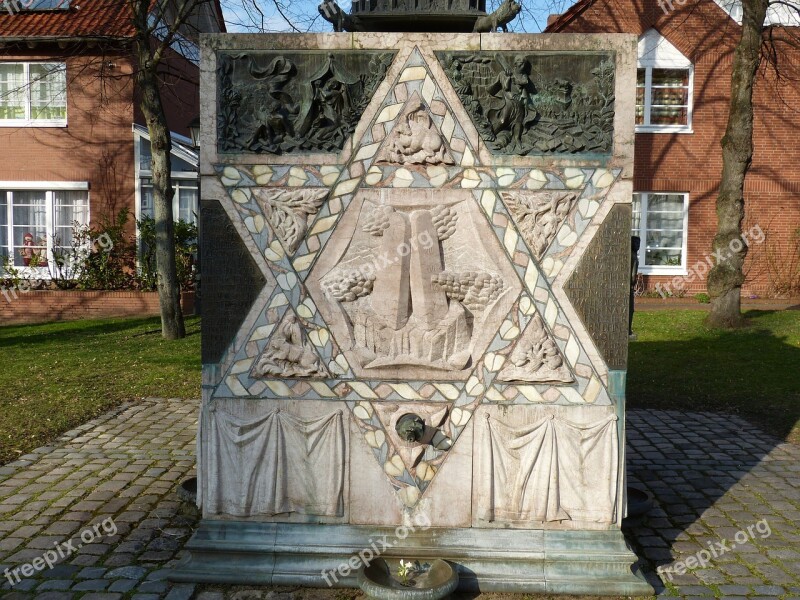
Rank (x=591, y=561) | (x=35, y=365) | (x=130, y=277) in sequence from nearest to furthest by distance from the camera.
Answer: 1. (x=591, y=561)
2. (x=35, y=365)
3. (x=130, y=277)

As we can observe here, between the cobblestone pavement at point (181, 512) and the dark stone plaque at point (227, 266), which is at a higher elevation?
the dark stone plaque at point (227, 266)

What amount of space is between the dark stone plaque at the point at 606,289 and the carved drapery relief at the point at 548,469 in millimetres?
416

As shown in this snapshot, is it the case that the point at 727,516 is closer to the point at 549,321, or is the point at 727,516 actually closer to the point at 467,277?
the point at 549,321

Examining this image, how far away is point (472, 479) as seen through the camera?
171 inches

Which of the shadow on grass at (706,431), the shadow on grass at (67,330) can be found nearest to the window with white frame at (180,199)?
the shadow on grass at (67,330)

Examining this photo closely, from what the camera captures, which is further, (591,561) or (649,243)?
(649,243)

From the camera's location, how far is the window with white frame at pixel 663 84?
19844 millimetres

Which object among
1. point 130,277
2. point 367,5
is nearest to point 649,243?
point 130,277

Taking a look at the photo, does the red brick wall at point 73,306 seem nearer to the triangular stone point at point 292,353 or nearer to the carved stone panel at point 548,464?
the triangular stone point at point 292,353

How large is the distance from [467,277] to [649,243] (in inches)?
669

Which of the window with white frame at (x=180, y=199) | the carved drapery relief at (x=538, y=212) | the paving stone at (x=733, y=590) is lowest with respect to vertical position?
the paving stone at (x=733, y=590)

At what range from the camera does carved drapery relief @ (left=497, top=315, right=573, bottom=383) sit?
4.28m

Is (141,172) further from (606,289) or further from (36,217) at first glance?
(606,289)

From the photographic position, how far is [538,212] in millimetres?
4258
